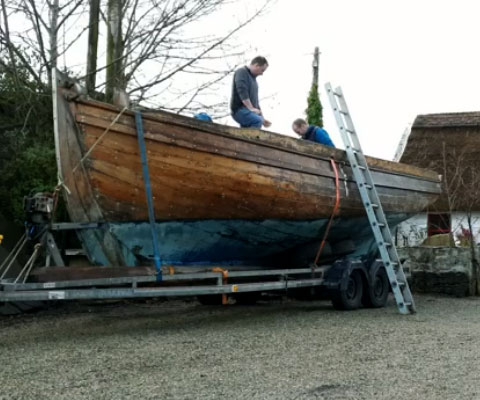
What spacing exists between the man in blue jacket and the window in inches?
459

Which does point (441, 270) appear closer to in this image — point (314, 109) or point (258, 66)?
point (258, 66)

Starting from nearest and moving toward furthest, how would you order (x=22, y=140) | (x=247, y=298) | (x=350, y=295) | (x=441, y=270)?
(x=350, y=295)
(x=247, y=298)
(x=22, y=140)
(x=441, y=270)

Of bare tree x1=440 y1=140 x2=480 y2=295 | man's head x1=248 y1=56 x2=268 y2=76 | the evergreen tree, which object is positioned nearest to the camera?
man's head x1=248 y1=56 x2=268 y2=76

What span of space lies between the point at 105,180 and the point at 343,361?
9.63ft

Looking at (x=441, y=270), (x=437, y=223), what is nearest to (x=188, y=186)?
(x=441, y=270)

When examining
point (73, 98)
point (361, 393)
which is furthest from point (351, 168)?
point (361, 393)

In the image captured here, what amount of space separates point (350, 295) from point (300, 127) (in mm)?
2254

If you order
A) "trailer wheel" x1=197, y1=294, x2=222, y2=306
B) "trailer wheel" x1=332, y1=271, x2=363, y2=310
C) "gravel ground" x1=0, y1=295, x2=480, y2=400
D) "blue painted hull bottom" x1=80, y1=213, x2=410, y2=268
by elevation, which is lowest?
"gravel ground" x1=0, y1=295, x2=480, y2=400

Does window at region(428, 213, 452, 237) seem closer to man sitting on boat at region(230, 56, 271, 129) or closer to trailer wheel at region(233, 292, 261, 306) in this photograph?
trailer wheel at region(233, 292, 261, 306)

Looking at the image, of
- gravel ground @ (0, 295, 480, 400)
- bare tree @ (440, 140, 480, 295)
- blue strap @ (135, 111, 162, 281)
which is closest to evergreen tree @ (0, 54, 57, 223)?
gravel ground @ (0, 295, 480, 400)

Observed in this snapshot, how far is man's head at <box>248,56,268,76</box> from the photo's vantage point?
8.19 meters

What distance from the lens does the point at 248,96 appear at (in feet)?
26.9

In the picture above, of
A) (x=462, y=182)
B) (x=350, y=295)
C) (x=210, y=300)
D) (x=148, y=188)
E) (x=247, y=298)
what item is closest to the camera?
(x=148, y=188)

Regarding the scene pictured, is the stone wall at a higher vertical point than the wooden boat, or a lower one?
lower
